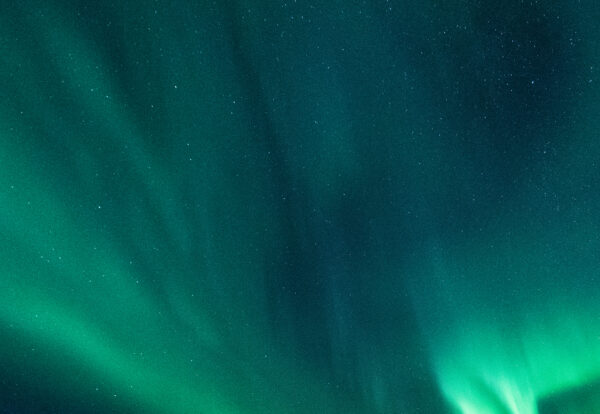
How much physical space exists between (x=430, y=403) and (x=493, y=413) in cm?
54

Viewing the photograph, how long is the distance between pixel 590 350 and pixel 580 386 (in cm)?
35

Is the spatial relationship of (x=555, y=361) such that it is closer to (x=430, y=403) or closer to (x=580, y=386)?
(x=580, y=386)

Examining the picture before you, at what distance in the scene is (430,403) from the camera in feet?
20.2

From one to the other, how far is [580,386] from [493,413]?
781 mm

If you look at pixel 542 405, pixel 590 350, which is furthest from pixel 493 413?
pixel 590 350

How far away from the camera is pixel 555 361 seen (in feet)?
19.4

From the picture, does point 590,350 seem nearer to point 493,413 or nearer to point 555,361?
point 555,361

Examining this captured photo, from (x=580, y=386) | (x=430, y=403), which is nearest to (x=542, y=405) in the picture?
(x=580, y=386)

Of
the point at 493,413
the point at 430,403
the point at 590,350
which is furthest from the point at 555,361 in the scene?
the point at 430,403

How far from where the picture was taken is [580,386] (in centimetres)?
601

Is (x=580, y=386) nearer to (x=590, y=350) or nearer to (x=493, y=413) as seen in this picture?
(x=590, y=350)

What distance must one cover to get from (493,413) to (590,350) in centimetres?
92

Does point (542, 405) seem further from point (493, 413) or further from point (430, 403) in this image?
point (430, 403)

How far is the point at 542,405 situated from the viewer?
601cm
